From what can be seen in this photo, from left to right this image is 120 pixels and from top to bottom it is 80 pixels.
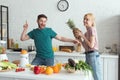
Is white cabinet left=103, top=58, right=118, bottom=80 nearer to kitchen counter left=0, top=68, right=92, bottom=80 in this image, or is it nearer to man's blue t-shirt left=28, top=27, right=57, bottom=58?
man's blue t-shirt left=28, top=27, right=57, bottom=58

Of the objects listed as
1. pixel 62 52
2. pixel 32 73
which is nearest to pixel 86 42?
pixel 32 73

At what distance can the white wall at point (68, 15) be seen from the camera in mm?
4871

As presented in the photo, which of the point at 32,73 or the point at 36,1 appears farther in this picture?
the point at 36,1

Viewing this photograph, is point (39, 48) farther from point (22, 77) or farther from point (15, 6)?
point (15, 6)

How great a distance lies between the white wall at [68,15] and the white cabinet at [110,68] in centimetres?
55

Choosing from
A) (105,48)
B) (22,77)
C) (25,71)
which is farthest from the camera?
(105,48)

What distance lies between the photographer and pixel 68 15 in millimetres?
5125

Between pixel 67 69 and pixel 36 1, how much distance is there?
2965mm

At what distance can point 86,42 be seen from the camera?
329 cm

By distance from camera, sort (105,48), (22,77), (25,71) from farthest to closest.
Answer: (105,48)
(25,71)
(22,77)

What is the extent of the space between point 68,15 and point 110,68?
1.48 metres

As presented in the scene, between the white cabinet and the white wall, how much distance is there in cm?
55

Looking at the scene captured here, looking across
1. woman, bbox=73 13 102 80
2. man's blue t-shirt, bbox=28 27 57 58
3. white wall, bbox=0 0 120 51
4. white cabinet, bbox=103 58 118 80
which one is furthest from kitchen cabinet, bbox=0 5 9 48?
woman, bbox=73 13 102 80

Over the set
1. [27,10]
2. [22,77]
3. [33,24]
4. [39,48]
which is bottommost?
[22,77]
